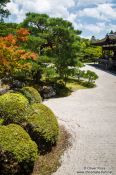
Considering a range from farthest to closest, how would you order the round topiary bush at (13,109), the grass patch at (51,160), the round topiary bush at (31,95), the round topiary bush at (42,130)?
the round topiary bush at (31,95) → the round topiary bush at (13,109) → the round topiary bush at (42,130) → the grass patch at (51,160)

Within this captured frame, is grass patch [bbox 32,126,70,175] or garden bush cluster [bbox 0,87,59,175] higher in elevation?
garden bush cluster [bbox 0,87,59,175]

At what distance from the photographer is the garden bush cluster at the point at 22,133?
26.0 ft

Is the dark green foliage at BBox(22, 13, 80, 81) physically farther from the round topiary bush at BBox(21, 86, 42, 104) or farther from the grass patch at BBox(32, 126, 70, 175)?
the grass patch at BBox(32, 126, 70, 175)

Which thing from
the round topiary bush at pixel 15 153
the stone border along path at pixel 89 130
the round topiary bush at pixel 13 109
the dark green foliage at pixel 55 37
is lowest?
the stone border along path at pixel 89 130

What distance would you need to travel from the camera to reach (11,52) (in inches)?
618

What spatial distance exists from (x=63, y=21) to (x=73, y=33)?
1.17m

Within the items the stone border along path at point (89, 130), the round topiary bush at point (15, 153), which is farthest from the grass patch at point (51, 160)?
the round topiary bush at point (15, 153)

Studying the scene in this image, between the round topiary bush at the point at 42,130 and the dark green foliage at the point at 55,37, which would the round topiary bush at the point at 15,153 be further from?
the dark green foliage at the point at 55,37

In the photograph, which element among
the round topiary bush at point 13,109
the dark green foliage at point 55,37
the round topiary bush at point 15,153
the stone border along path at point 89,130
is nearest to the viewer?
the round topiary bush at point 15,153

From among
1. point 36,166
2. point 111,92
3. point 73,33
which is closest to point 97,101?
point 111,92

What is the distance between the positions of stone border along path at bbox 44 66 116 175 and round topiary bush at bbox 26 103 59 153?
27.6 inches

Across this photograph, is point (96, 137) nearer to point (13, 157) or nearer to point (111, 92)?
point (13, 157)

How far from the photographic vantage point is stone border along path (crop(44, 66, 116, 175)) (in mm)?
8898

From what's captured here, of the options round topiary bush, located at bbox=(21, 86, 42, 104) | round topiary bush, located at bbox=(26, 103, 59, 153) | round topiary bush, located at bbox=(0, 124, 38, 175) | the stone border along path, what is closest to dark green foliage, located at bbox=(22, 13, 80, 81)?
the stone border along path
